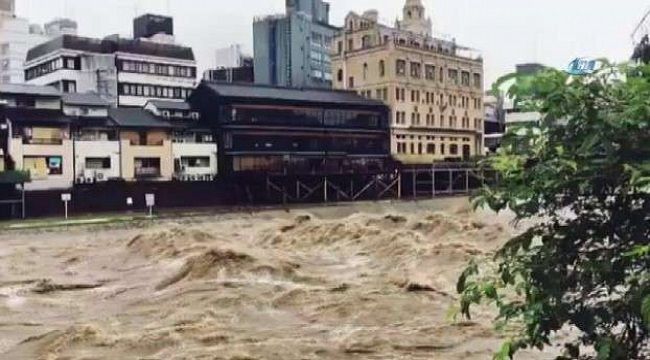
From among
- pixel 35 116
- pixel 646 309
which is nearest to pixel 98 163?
pixel 35 116

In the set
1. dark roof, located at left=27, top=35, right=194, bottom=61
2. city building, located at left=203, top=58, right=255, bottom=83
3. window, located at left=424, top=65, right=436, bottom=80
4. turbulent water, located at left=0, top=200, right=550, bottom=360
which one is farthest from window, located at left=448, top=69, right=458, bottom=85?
turbulent water, located at left=0, top=200, right=550, bottom=360

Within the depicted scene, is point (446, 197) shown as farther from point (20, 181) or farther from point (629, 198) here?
point (629, 198)

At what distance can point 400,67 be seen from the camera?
7069 cm

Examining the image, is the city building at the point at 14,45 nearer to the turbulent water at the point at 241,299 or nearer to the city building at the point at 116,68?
the city building at the point at 116,68

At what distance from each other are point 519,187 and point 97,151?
50075mm

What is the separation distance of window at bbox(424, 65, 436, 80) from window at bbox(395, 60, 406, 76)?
378 cm

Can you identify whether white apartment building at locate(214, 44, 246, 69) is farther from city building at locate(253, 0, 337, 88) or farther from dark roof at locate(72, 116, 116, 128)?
dark roof at locate(72, 116, 116, 128)

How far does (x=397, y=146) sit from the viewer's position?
7019cm

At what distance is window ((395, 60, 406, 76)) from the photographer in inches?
2761

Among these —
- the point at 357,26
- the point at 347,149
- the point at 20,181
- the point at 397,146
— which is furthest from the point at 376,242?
the point at 357,26

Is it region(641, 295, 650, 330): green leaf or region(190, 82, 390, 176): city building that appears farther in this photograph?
region(190, 82, 390, 176): city building

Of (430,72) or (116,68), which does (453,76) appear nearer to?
(430,72)

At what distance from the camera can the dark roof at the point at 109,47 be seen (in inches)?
2491

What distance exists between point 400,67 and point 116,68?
91.5 ft
